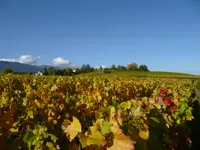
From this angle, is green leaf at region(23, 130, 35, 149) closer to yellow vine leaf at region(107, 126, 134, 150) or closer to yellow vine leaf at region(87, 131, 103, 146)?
yellow vine leaf at region(87, 131, 103, 146)

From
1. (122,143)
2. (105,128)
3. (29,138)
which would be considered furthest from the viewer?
(29,138)

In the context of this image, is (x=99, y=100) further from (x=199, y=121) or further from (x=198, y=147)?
(x=199, y=121)

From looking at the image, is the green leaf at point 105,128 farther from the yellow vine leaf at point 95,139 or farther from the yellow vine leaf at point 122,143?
the yellow vine leaf at point 122,143

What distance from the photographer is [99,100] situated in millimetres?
7145

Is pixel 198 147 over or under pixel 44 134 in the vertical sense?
under

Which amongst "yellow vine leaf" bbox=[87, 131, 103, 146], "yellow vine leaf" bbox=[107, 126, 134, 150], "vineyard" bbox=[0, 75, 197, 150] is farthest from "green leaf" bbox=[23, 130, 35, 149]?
"yellow vine leaf" bbox=[107, 126, 134, 150]

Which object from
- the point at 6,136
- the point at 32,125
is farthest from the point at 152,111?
the point at 6,136

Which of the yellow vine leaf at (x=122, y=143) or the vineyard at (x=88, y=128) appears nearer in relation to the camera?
the yellow vine leaf at (x=122, y=143)

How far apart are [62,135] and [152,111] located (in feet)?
3.53

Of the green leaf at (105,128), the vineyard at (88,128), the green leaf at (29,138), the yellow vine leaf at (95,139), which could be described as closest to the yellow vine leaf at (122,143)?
the vineyard at (88,128)

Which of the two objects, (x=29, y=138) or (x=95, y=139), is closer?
(x=95, y=139)

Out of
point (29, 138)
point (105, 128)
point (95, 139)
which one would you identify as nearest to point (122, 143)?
point (95, 139)

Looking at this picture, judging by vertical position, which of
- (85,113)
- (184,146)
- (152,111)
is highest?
(152,111)

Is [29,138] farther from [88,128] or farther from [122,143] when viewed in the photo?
[122,143]
